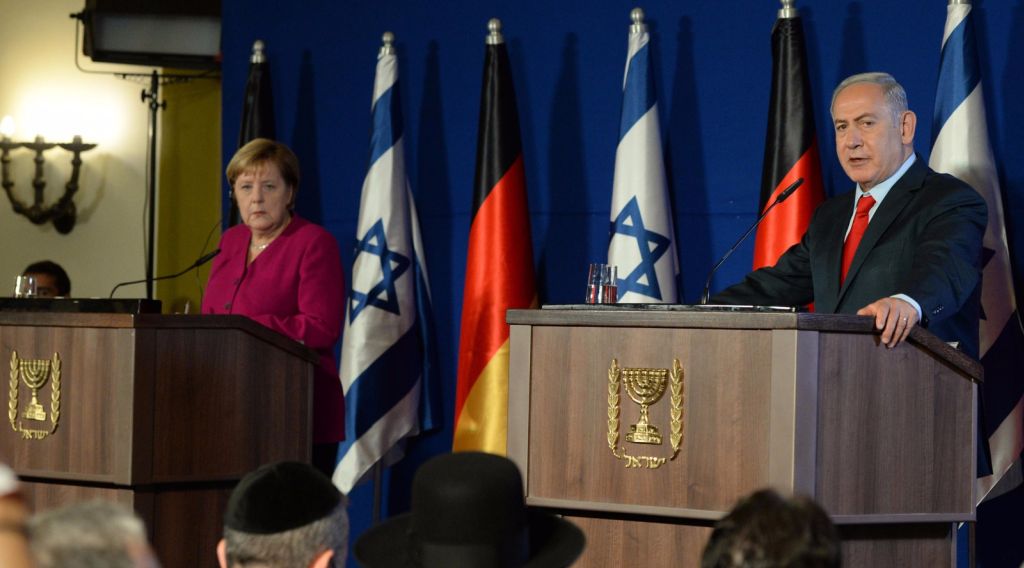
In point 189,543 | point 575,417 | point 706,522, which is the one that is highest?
point 575,417

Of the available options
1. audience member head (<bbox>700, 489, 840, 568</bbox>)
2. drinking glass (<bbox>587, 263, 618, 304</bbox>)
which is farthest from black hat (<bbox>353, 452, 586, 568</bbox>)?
drinking glass (<bbox>587, 263, 618, 304</bbox>)

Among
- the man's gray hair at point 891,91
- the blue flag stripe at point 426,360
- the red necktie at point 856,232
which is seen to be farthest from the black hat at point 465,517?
the blue flag stripe at point 426,360

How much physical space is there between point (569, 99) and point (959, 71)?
1.61 meters

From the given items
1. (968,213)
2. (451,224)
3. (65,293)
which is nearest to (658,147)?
(451,224)

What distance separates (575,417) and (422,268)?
111 inches

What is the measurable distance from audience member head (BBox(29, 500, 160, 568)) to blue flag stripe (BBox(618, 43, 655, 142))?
4.08 meters

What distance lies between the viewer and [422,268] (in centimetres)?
579

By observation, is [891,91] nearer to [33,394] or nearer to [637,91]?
[637,91]

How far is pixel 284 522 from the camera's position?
170 cm

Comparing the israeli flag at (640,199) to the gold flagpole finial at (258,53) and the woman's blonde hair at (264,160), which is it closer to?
the woman's blonde hair at (264,160)

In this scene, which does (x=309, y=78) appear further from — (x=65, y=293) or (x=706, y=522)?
(x=706, y=522)

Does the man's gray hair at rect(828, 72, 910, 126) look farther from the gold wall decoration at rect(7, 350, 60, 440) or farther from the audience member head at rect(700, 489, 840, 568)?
the audience member head at rect(700, 489, 840, 568)

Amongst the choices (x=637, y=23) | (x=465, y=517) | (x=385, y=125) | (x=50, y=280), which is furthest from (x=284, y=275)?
(x=465, y=517)

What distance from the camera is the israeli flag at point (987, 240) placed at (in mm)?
4344
